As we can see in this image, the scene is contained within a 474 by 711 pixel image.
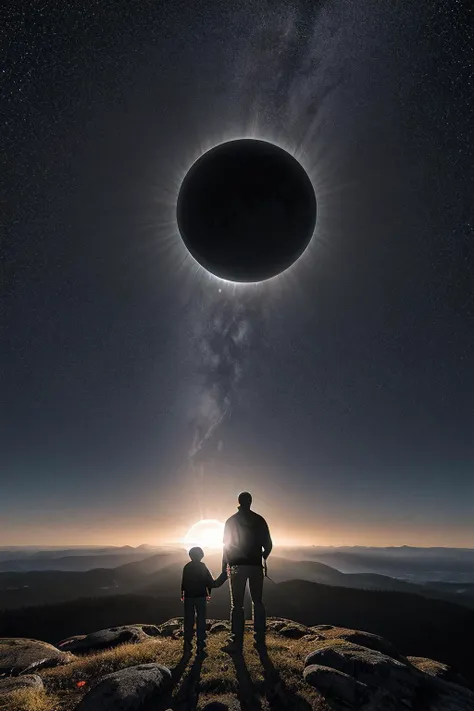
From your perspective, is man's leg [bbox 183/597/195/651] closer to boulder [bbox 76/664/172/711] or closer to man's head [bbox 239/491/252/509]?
boulder [bbox 76/664/172/711]

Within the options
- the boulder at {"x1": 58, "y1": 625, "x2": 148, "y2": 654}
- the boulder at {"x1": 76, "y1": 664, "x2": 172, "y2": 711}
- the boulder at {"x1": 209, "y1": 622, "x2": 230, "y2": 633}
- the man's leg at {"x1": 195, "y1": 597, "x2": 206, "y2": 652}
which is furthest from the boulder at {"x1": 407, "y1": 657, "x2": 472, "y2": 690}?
the boulder at {"x1": 58, "y1": 625, "x2": 148, "y2": 654}

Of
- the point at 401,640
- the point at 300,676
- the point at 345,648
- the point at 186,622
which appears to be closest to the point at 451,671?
the point at 345,648

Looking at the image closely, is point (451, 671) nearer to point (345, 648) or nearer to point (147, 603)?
point (345, 648)

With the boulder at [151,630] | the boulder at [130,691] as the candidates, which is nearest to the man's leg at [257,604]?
the boulder at [130,691]

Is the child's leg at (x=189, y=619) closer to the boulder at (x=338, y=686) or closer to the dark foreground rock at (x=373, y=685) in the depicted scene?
the dark foreground rock at (x=373, y=685)

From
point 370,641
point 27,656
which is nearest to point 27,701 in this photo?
point 27,656
